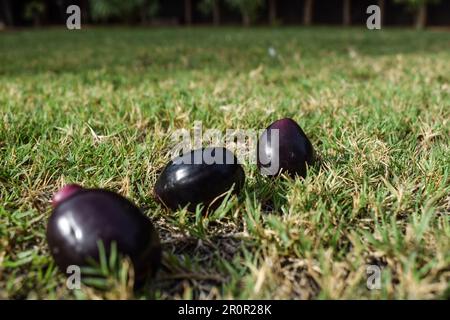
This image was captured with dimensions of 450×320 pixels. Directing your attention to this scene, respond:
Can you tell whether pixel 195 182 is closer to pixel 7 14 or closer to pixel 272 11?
pixel 272 11

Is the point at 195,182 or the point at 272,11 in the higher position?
the point at 272,11

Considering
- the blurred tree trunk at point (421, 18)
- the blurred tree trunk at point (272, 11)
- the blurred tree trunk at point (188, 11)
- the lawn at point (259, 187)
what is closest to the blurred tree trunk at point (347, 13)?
the blurred tree trunk at point (421, 18)

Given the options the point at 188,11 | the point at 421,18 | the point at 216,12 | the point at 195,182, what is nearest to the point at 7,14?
the point at 188,11

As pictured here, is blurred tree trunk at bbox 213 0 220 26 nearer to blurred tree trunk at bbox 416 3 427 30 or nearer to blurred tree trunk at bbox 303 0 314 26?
blurred tree trunk at bbox 303 0 314 26
